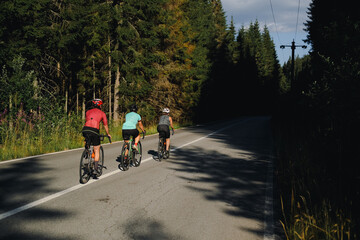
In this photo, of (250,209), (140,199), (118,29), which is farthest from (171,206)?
(118,29)

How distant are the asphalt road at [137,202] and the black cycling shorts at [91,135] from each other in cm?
95

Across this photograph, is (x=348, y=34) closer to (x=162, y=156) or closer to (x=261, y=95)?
(x=162, y=156)

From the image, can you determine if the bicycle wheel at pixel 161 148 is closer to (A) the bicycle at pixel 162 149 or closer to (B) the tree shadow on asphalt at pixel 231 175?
(A) the bicycle at pixel 162 149

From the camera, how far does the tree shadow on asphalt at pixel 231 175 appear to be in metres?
5.52

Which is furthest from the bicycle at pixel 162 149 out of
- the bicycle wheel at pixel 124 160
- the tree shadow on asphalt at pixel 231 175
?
the bicycle wheel at pixel 124 160

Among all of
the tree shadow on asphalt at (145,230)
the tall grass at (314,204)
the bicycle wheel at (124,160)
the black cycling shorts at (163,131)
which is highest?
the black cycling shorts at (163,131)

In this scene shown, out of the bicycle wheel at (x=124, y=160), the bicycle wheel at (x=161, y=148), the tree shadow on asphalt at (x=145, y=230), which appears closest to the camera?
the tree shadow on asphalt at (x=145, y=230)

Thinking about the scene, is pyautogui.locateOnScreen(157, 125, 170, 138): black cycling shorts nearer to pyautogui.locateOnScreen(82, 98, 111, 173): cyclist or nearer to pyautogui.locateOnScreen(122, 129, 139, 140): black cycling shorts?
pyautogui.locateOnScreen(122, 129, 139, 140): black cycling shorts

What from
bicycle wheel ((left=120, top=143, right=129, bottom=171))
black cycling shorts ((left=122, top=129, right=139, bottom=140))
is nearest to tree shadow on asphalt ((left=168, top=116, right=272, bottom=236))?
bicycle wheel ((left=120, top=143, right=129, bottom=171))

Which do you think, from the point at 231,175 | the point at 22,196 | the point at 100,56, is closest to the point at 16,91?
the point at 22,196

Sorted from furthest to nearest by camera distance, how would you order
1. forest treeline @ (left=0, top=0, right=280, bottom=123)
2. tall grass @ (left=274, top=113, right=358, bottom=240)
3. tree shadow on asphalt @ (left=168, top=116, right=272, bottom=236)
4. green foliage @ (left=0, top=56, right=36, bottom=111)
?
1. forest treeline @ (left=0, top=0, right=280, bottom=123)
2. green foliage @ (left=0, top=56, right=36, bottom=111)
3. tree shadow on asphalt @ (left=168, top=116, right=272, bottom=236)
4. tall grass @ (left=274, top=113, right=358, bottom=240)

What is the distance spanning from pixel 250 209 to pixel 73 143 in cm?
999

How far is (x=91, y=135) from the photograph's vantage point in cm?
698

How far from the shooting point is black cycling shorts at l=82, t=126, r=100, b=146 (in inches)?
273
